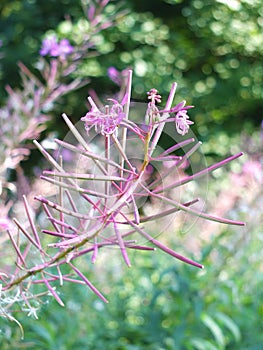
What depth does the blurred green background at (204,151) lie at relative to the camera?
2.39m

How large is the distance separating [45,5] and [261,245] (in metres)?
3.31

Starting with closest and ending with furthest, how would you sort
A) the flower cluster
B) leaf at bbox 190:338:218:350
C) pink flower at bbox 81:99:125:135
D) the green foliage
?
1. pink flower at bbox 81:99:125:135
2. the flower cluster
3. leaf at bbox 190:338:218:350
4. the green foliage

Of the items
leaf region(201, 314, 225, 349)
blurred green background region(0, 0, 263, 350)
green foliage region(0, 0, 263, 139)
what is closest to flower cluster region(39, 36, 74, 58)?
blurred green background region(0, 0, 263, 350)

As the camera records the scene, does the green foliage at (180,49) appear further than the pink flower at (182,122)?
Yes

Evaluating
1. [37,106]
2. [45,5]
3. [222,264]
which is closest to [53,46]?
[37,106]

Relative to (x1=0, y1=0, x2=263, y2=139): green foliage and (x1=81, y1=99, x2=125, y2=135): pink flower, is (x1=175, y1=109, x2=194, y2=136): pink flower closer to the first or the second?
(x1=81, y1=99, x2=125, y2=135): pink flower

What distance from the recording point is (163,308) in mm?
2553

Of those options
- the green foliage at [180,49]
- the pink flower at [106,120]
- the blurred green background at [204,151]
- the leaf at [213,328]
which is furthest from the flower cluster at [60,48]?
the green foliage at [180,49]

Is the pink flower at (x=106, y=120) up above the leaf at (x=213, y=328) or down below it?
above

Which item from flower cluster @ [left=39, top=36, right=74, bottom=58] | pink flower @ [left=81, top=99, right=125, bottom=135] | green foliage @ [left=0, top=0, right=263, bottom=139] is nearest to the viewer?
pink flower @ [left=81, top=99, right=125, bottom=135]

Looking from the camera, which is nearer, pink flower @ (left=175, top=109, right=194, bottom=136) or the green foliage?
pink flower @ (left=175, top=109, right=194, bottom=136)

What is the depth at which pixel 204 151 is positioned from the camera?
6.08m

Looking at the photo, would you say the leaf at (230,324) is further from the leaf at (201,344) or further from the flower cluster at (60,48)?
the flower cluster at (60,48)

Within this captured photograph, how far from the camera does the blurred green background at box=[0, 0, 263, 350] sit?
94.2 inches
